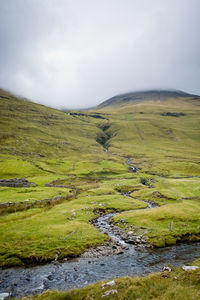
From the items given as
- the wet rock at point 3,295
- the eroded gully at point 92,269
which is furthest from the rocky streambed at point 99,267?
the wet rock at point 3,295

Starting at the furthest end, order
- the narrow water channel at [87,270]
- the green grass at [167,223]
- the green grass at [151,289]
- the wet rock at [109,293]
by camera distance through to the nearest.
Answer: the green grass at [167,223] < the narrow water channel at [87,270] < the wet rock at [109,293] < the green grass at [151,289]

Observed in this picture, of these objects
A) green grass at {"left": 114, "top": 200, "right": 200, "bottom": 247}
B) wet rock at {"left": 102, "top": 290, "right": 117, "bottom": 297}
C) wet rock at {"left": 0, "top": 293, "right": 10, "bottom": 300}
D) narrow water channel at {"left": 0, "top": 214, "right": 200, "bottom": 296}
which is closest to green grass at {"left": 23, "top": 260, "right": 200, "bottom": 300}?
wet rock at {"left": 102, "top": 290, "right": 117, "bottom": 297}

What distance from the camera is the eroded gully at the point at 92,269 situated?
27766 millimetres

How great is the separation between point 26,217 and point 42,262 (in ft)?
80.1

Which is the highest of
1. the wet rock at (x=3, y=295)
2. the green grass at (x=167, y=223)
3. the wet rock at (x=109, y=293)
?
the wet rock at (x=109, y=293)

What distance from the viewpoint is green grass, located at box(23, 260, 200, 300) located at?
64.0 ft

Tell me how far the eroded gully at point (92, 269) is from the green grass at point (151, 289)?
4612 mm

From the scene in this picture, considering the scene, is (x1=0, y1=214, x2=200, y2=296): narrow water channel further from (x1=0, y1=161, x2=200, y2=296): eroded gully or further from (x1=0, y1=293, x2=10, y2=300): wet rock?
(x1=0, y1=293, x2=10, y2=300): wet rock

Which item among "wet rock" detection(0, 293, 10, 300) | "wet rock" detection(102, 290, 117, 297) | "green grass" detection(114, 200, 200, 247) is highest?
"wet rock" detection(102, 290, 117, 297)

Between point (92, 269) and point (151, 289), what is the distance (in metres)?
14.4

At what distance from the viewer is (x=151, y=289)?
21.1m

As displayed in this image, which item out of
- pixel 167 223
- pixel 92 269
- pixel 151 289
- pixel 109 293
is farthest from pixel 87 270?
pixel 167 223

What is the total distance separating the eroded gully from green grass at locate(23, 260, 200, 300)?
461cm

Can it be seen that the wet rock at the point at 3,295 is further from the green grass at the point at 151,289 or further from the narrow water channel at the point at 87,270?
the green grass at the point at 151,289
